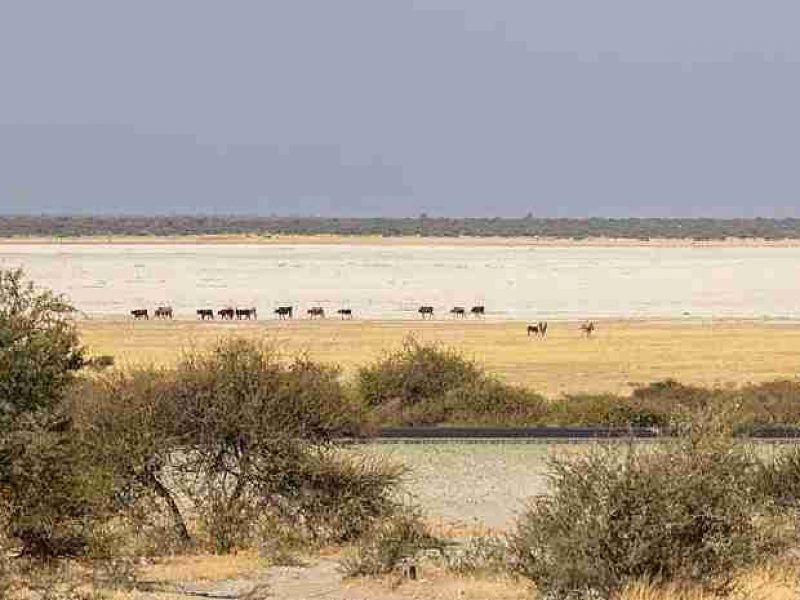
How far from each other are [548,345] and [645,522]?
4528 cm

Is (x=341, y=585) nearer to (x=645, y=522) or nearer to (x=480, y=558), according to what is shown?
(x=480, y=558)

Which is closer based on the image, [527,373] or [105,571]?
[105,571]

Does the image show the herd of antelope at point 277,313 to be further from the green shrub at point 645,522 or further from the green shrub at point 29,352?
the green shrub at point 645,522

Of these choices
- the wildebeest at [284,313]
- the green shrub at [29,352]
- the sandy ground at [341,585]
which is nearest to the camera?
the sandy ground at [341,585]

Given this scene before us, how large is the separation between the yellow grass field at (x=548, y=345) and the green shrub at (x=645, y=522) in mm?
28098

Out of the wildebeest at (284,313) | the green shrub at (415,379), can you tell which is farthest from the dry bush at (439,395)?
the wildebeest at (284,313)

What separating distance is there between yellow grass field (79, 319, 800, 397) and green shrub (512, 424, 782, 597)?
28098mm

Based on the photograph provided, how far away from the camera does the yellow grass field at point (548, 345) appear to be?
163ft

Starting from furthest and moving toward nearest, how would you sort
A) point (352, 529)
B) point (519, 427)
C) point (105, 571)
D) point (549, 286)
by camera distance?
point (549, 286), point (519, 427), point (352, 529), point (105, 571)

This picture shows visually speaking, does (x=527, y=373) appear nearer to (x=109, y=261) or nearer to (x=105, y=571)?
(x=105, y=571)

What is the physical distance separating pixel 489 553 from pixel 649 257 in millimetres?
124489

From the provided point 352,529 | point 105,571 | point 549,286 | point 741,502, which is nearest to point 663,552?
point 741,502

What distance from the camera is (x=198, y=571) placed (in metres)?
19.6

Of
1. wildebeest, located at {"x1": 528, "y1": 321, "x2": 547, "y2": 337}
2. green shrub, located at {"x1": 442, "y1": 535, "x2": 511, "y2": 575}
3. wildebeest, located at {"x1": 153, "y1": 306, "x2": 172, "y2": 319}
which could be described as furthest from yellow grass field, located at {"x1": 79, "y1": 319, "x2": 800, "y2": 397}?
green shrub, located at {"x1": 442, "y1": 535, "x2": 511, "y2": 575}
